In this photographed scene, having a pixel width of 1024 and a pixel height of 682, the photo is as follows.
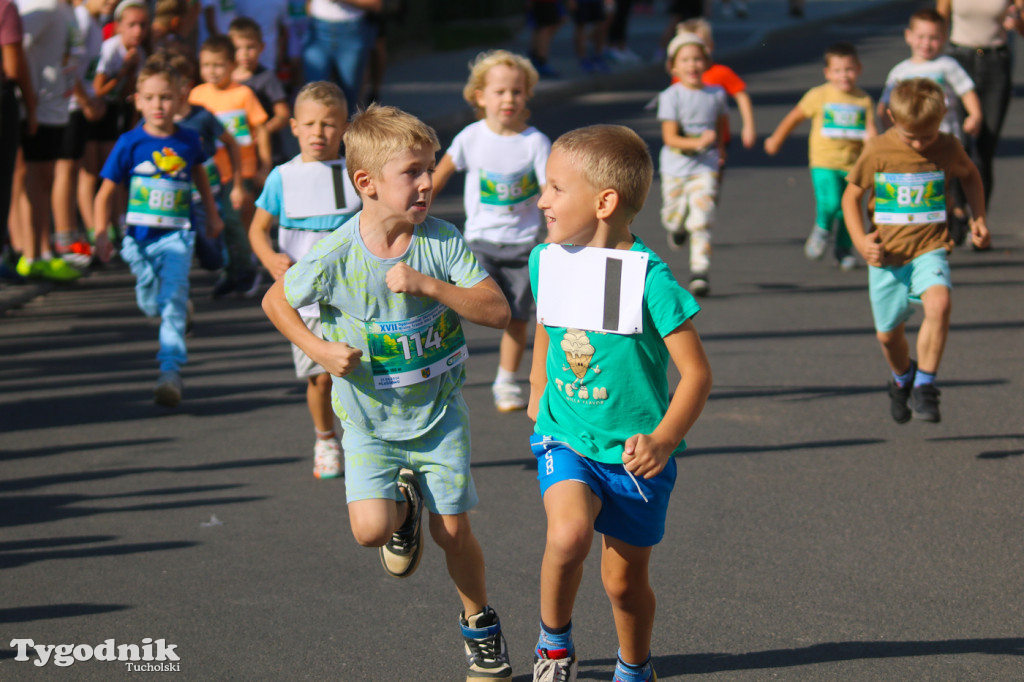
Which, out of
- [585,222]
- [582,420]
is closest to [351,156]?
[585,222]

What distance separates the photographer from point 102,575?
4.91 meters

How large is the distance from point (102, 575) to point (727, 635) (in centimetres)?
225

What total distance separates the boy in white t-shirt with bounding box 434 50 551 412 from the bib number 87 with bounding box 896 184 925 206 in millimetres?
1696

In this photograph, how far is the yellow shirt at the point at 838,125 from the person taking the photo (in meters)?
9.57

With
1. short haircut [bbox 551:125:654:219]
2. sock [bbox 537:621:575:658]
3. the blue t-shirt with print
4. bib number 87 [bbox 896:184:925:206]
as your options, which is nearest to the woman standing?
bib number 87 [bbox 896:184:925:206]

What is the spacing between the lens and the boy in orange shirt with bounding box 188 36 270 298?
903cm

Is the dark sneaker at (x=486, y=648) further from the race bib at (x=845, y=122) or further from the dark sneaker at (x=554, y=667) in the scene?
the race bib at (x=845, y=122)

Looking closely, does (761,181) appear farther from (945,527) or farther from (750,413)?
(945,527)

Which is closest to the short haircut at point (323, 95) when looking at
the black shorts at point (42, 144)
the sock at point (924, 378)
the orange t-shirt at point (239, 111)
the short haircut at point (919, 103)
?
the short haircut at point (919, 103)

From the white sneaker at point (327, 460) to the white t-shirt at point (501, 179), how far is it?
143 centimetres

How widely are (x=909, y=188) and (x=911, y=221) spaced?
150 millimetres

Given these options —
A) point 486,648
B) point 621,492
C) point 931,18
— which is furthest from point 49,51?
point 621,492

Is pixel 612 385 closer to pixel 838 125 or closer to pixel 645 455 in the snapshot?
pixel 645 455

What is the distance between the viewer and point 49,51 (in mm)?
9445
